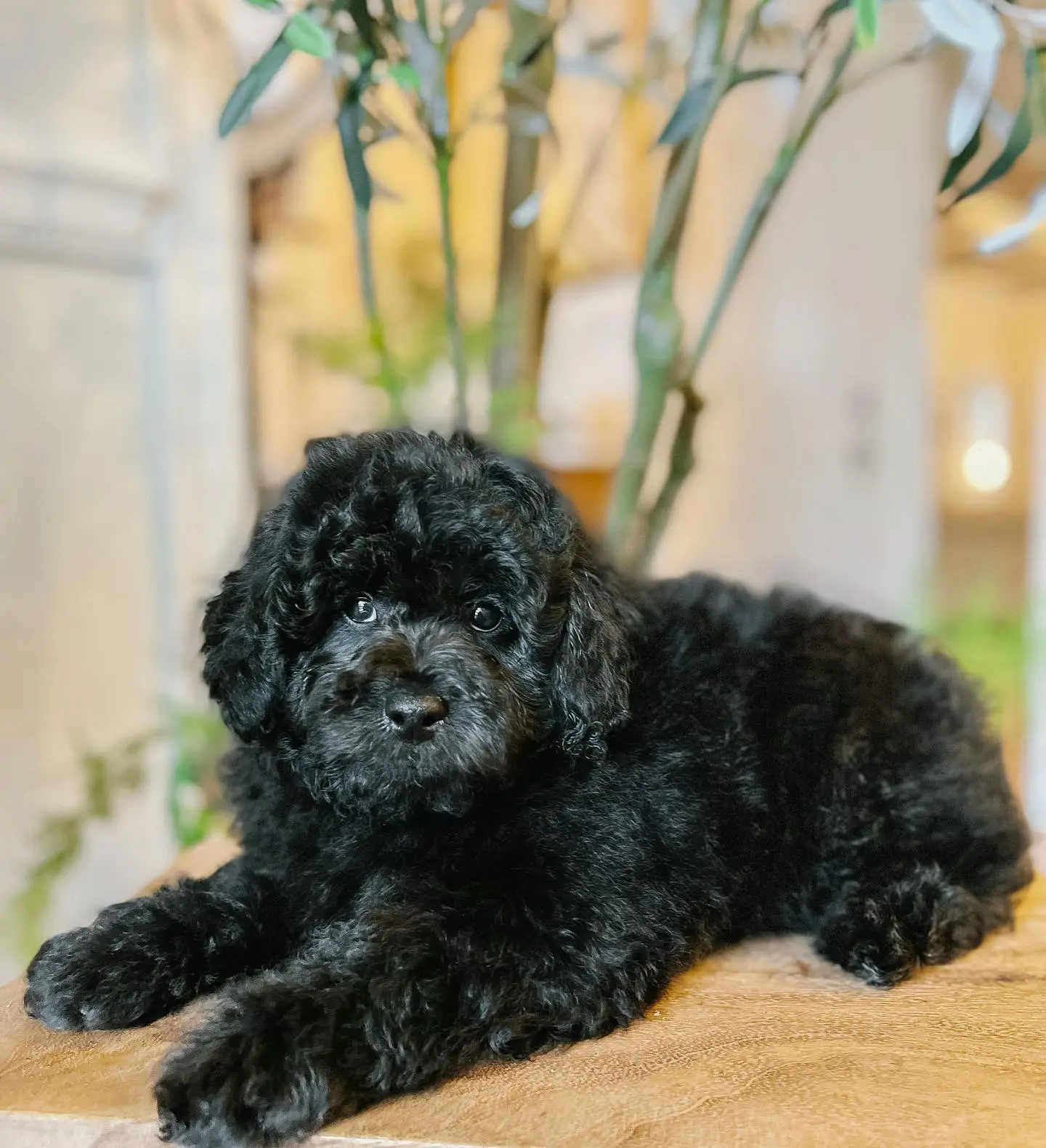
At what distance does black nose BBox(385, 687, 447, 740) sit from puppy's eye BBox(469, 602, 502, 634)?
0.14 metres

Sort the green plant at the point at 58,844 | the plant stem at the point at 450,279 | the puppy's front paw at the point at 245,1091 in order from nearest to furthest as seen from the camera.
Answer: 1. the puppy's front paw at the point at 245,1091
2. the plant stem at the point at 450,279
3. the green plant at the point at 58,844

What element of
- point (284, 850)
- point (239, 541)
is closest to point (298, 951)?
point (284, 850)

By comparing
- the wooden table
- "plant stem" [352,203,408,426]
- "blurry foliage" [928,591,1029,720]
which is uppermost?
"plant stem" [352,203,408,426]

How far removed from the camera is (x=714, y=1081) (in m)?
1.16

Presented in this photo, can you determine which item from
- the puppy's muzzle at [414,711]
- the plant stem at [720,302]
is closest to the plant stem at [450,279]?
the plant stem at [720,302]

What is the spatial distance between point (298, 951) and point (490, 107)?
2.96 metres

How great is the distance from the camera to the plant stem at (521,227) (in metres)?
1.85

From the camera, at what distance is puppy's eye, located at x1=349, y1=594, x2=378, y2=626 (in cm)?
137

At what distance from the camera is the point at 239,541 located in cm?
278

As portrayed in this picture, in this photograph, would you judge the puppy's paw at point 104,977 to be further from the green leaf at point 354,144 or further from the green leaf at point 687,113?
the green leaf at point 687,113

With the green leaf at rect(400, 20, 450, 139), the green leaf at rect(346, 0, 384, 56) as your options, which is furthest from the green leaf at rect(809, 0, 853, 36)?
the green leaf at rect(346, 0, 384, 56)

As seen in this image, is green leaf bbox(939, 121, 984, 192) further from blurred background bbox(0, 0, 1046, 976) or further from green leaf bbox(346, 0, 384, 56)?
green leaf bbox(346, 0, 384, 56)

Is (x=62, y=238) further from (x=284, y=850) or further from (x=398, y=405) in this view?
(x=284, y=850)

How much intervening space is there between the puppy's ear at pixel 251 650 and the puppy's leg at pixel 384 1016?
0.28 m
